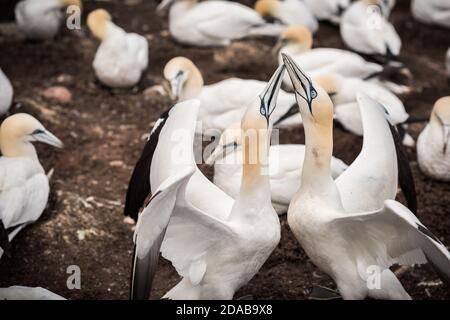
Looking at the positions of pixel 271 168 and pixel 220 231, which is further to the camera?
pixel 271 168

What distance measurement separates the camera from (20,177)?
5855 mm

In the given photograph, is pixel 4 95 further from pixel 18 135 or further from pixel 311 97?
pixel 311 97

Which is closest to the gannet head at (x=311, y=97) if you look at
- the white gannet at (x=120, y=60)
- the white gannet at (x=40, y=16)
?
the white gannet at (x=120, y=60)

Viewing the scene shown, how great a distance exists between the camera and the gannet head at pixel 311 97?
456 centimetres

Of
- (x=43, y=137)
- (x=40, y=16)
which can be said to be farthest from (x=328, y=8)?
(x=43, y=137)

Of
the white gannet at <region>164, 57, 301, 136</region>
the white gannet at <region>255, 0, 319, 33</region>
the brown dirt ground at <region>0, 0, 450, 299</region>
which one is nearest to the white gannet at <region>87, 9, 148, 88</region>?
the brown dirt ground at <region>0, 0, 450, 299</region>

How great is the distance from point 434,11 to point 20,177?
250 inches

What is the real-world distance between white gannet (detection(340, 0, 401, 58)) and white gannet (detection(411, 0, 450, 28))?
89 cm

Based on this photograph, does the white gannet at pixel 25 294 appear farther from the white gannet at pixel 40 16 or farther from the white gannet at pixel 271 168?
the white gannet at pixel 40 16

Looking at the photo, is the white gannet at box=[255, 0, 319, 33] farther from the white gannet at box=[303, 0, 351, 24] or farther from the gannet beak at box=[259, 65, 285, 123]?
the gannet beak at box=[259, 65, 285, 123]

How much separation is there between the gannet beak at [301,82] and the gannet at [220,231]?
0.06m
